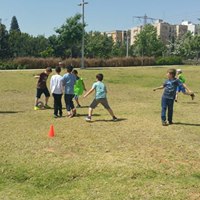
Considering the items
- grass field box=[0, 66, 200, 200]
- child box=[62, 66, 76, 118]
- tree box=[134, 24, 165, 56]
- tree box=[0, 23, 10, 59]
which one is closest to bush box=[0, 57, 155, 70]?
tree box=[134, 24, 165, 56]

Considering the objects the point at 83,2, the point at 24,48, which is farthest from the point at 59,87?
the point at 24,48

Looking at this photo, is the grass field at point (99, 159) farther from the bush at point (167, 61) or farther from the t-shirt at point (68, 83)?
the bush at point (167, 61)

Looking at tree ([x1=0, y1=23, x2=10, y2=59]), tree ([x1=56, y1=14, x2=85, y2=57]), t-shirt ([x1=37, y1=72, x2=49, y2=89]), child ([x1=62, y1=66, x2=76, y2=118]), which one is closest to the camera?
child ([x1=62, y1=66, x2=76, y2=118])

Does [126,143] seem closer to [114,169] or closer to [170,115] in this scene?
[114,169]

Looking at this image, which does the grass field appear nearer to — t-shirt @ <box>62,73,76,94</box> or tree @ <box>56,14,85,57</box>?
t-shirt @ <box>62,73,76,94</box>

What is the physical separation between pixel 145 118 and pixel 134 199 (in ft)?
19.6

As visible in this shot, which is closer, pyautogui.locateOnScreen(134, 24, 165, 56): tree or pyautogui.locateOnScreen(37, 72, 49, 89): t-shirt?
pyautogui.locateOnScreen(37, 72, 49, 89): t-shirt

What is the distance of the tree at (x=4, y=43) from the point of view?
5584 centimetres

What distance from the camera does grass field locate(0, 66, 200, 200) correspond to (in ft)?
19.0

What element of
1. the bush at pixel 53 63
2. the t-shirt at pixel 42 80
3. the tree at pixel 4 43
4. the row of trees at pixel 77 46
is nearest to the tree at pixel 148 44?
the row of trees at pixel 77 46

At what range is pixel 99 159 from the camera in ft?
23.2

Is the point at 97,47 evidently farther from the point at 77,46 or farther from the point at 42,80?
the point at 42,80

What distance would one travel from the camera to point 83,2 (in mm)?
39688

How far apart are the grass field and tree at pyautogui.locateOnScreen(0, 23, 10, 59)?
46581 millimetres
